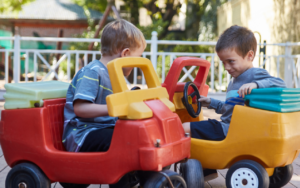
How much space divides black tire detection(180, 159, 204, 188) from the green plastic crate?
0.48m

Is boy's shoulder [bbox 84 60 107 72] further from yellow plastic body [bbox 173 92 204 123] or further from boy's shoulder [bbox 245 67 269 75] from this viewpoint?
boy's shoulder [bbox 245 67 269 75]

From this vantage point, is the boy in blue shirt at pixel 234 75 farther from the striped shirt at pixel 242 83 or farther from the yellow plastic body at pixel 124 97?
the yellow plastic body at pixel 124 97

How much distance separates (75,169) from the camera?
5.81ft

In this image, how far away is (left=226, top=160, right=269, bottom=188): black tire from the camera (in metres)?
1.88

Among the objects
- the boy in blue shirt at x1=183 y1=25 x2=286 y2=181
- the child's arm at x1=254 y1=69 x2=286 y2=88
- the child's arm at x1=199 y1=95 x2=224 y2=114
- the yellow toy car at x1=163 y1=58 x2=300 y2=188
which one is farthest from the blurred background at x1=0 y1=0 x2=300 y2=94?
the yellow toy car at x1=163 y1=58 x2=300 y2=188

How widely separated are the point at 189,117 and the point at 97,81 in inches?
37.0

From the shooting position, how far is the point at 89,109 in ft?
5.87

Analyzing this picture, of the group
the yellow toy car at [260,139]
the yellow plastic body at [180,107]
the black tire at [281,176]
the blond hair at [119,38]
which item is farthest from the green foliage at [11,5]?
the black tire at [281,176]

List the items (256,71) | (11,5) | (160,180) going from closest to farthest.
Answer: (160,180) → (256,71) → (11,5)

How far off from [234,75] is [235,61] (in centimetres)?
11

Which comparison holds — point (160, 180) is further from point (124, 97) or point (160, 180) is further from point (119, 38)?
point (119, 38)

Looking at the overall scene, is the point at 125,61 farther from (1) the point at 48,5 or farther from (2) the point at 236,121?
(1) the point at 48,5

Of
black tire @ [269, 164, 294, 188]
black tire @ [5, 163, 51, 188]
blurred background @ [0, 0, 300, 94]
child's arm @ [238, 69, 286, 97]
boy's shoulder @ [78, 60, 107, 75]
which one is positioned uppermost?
blurred background @ [0, 0, 300, 94]

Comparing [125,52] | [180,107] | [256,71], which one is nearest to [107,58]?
[125,52]
